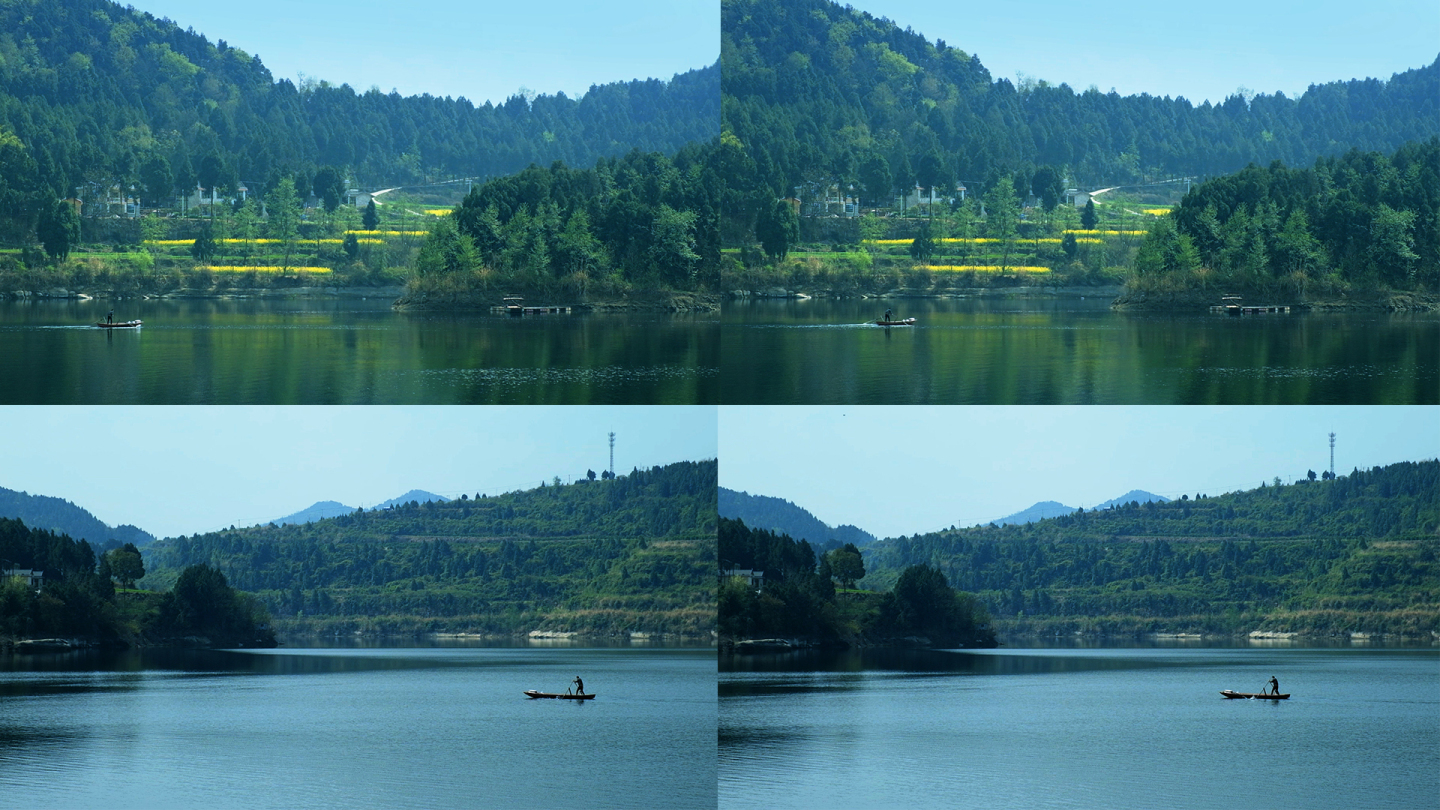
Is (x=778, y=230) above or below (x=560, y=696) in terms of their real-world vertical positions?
above

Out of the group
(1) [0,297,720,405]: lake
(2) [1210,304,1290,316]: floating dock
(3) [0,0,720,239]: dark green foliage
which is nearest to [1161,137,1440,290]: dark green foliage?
(2) [1210,304,1290,316]: floating dock

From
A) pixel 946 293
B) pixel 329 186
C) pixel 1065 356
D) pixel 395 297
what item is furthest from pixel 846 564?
pixel 329 186

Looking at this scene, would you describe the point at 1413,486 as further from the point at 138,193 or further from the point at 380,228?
the point at 138,193

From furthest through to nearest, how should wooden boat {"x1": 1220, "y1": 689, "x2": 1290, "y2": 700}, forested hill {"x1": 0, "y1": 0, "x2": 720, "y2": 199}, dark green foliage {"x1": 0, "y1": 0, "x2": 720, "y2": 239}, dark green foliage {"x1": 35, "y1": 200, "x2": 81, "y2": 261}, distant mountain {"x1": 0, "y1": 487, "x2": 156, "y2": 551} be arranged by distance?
1. distant mountain {"x1": 0, "y1": 487, "x2": 156, "y2": 551}
2. forested hill {"x1": 0, "y1": 0, "x2": 720, "y2": 199}
3. dark green foliage {"x1": 0, "y1": 0, "x2": 720, "y2": 239}
4. dark green foliage {"x1": 35, "y1": 200, "x2": 81, "y2": 261}
5. wooden boat {"x1": 1220, "y1": 689, "x2": 1290, "y2": 700}

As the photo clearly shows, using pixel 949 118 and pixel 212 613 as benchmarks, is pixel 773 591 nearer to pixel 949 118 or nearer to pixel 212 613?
pixel 949 118

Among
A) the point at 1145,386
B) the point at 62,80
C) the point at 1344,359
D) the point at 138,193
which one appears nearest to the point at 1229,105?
the point at 1344,359

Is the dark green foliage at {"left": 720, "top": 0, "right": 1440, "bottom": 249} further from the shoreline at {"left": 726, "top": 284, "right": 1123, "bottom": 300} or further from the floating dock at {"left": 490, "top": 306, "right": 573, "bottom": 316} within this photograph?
the floating dock at {"left": 490, "top": 306, "right": 573, "bottom": 316}

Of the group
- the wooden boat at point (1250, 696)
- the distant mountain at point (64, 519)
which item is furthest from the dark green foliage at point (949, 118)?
the distant mountain at point (64, 519)
